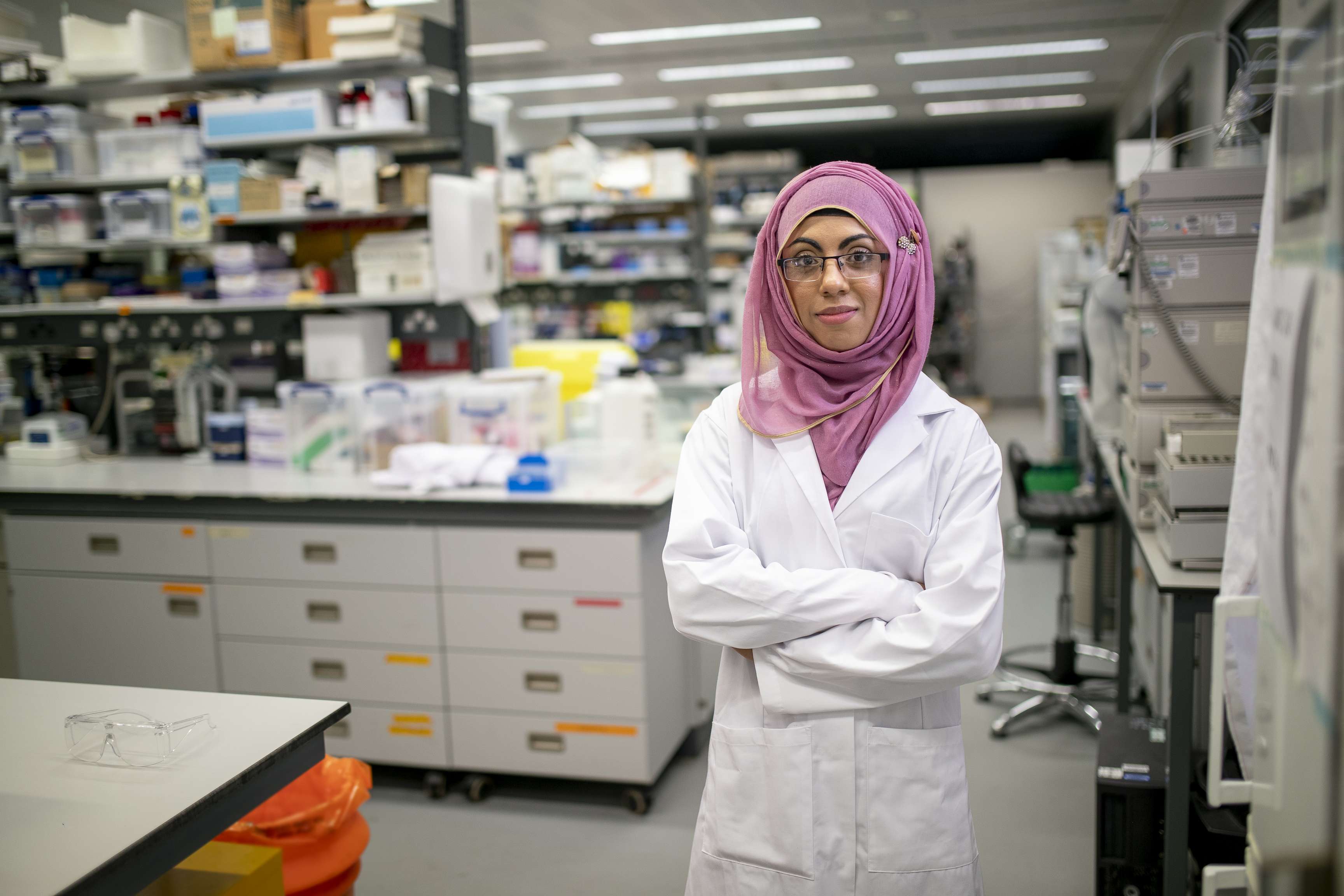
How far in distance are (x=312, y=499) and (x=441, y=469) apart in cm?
41

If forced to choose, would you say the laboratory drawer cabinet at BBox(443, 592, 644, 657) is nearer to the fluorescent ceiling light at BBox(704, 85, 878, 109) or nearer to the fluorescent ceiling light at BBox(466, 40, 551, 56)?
the fluorescent ceiling light at BBox(466, 40, 551, 56)

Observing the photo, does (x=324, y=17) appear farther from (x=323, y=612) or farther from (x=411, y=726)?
(x=411, y=726)

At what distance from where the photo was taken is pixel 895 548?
5.06 ft

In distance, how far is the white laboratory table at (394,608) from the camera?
117 inches

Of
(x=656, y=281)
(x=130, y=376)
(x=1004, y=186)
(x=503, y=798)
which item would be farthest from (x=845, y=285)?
(x=1004, y=186)

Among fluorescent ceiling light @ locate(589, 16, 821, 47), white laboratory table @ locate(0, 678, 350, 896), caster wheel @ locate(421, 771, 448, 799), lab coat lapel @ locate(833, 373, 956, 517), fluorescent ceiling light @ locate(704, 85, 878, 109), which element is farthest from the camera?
fluorescent ceiling light @ locate(704, 85, 878, 109)

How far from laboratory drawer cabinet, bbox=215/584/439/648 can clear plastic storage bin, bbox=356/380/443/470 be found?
1.90 ft

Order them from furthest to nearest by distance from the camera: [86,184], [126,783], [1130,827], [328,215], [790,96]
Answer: [790,96] < [86,184] < [328,215] < [1130,827] < [126,783]

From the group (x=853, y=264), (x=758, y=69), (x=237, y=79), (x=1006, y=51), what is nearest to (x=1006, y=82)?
(x=1006, y=51)

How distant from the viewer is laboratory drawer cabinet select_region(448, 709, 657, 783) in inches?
117

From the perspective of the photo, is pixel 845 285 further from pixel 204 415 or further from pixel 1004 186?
pixel 1004 186

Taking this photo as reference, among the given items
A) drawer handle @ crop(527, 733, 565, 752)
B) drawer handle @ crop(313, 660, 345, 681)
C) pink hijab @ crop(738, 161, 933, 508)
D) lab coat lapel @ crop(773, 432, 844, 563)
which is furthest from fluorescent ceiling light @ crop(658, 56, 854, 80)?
lab coat lapel @ crop(773, 432, 844, 563)

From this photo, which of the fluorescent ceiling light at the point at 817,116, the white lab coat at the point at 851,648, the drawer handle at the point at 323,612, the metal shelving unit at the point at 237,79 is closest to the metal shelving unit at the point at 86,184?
the metal shelving unit at the point at 237,79

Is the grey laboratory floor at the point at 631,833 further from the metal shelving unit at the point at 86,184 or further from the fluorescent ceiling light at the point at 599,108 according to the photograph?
the fluorescent ceiling light at the point at 599,108
